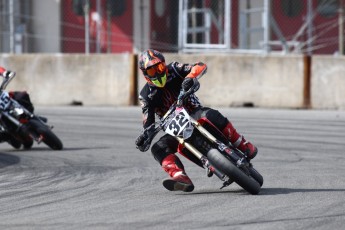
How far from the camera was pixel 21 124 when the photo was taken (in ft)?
44.5

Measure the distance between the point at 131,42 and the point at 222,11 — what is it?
4356 millimetres

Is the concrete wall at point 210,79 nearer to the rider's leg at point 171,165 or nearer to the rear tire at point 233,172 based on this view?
the rider's leg at point 171,165

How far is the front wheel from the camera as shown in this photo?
13.4 meters

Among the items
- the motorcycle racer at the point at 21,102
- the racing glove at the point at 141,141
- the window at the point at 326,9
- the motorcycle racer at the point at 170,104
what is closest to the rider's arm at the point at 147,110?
the motorcycle racer at the point at 170,104

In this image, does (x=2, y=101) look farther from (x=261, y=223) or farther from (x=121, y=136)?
(x=261, y=223)

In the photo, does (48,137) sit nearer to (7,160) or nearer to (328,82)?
(7,160)

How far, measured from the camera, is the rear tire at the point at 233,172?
8.57 meters

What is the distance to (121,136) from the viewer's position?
1507 cm

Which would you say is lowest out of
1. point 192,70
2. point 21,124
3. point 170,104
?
point 21,124

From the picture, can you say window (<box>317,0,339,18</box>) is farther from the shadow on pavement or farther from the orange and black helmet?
the orange and black helmet

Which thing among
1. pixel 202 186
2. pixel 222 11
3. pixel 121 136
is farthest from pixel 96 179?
pixel 222 11

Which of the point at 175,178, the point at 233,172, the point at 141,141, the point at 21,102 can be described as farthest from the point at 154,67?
the point at 21,102

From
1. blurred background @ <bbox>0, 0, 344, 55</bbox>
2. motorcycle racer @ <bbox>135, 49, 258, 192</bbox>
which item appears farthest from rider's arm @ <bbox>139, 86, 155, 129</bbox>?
blurred background @ <bbox>0, 0, 344, 55</bbox>

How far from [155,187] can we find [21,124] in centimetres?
448
